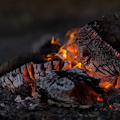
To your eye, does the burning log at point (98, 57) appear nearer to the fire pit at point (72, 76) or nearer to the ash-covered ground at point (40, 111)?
the fire pit at point (72, 76)

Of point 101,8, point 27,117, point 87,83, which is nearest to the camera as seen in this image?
point 27,117

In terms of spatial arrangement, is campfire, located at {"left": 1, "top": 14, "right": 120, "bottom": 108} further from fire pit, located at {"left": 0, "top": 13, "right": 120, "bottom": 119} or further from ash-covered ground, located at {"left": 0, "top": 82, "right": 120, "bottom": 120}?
ash-covered ground, located at {"left": 0, "top": 82, "right": 120, "bottom": 120}

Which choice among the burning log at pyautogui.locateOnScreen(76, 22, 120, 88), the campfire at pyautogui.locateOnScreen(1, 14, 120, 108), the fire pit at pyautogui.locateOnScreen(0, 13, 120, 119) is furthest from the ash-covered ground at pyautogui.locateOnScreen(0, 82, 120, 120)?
the burning log at pyautogui.locateOnScreen(76, 22, 120, 88)

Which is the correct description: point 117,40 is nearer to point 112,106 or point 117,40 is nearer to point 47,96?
point 112,106

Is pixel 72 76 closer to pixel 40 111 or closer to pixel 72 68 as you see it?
pixel 72 68

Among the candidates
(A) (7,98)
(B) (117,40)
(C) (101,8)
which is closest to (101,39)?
(B) (117,40)

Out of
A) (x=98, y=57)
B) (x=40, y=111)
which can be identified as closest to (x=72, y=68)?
(x=98, y=57)

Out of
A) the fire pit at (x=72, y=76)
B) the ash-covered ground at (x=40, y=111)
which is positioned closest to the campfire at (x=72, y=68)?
the fire pit at (x=72, y=76)
